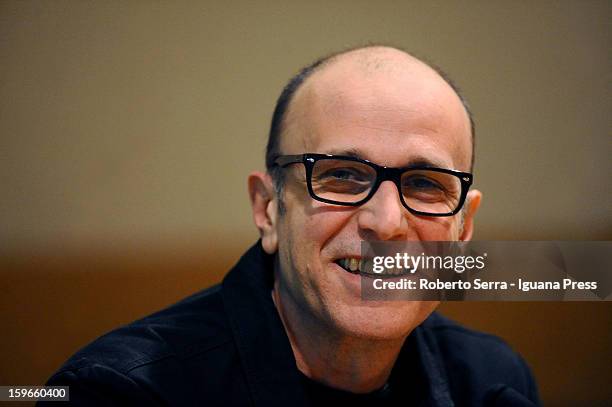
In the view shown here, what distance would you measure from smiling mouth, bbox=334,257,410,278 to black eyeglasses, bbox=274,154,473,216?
101mm

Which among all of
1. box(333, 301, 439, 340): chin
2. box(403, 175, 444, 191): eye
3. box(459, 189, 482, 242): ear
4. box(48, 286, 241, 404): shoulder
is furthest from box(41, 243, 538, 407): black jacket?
box(403, 175, 444, 191): eye

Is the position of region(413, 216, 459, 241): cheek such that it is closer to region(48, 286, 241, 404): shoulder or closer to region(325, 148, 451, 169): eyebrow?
region(325, 148, 451, 169): eyebrow

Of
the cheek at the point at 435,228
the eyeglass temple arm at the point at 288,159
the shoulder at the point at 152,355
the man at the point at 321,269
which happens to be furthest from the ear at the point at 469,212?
the shoulder at the point at 152,355

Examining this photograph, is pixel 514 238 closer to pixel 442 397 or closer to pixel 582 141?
pixel 582 141

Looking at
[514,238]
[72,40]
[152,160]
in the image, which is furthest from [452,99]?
[72,40]

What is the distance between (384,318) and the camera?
3.30 ft

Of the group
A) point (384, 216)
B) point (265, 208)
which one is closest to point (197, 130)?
point (265, 208)

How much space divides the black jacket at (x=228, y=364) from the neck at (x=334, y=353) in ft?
0.13

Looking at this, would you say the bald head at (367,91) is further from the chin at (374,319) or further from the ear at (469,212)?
the chin at (374,319)

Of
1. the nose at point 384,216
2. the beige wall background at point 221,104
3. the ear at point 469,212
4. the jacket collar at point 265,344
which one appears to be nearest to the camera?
the nose at point 384,216

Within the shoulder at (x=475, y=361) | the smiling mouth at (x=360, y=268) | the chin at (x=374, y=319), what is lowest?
the shoulder at (x=475, y=361)

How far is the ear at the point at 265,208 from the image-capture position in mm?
1146

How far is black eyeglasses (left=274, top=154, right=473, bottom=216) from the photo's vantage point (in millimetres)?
992

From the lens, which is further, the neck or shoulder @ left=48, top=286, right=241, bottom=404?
the neck
